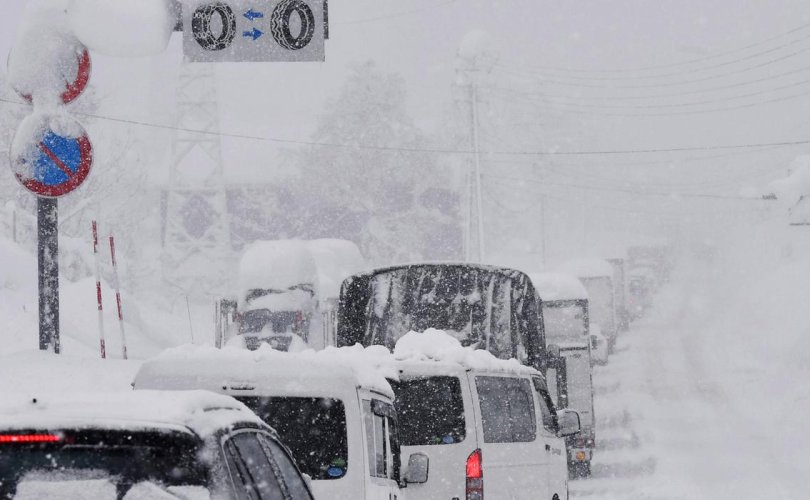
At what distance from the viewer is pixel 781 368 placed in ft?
137

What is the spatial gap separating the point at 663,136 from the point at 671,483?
484 feet

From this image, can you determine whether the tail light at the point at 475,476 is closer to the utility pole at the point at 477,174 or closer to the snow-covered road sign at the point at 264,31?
the snow-covered road sign at the point at 264,31

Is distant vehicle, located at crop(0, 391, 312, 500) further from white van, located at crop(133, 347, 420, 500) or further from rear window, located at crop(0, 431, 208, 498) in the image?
white van, located at crop(133, 347, 420, 500)

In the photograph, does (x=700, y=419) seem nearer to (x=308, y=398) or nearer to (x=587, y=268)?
(x=587, y=268)

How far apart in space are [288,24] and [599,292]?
3708 cm

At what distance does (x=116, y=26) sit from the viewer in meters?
12.2

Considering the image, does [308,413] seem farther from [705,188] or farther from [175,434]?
[705,188]

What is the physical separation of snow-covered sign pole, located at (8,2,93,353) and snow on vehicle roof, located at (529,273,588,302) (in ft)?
70.4

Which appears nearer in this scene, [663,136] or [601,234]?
[601,234]

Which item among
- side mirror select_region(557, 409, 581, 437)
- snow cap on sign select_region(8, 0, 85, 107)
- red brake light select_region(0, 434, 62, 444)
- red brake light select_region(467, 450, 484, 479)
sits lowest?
side mirror select_region(557, 409, 581, 437)

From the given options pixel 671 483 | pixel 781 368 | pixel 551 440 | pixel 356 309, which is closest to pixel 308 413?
pixel 551 440

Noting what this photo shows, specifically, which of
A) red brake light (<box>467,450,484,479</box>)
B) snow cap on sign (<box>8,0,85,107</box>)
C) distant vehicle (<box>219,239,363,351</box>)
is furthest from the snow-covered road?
snow cap on sign (<box>8,0,85,107</box>)

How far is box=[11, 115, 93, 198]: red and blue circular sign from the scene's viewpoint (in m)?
11.5

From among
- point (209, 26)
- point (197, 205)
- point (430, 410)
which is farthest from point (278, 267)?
point (197, 205)
